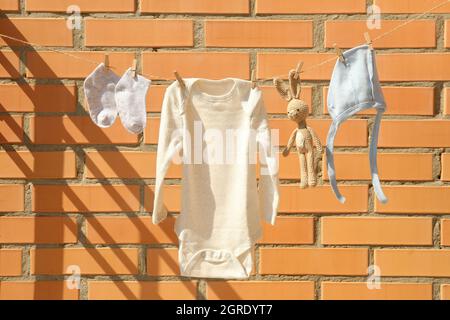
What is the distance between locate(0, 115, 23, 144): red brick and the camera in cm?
152

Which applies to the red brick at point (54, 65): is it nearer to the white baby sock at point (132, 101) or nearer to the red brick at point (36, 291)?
the white baby sock at point (132, 101)

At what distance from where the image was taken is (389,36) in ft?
4.90

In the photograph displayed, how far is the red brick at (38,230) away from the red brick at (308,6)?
82cm

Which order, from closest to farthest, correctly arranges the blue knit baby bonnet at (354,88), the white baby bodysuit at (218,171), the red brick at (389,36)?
the blue knit baby bonnet at (354,88)
the white baby bodysuit at (218,171)
the red brick at (389,36)

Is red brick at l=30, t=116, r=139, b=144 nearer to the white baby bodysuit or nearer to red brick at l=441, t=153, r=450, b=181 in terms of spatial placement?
the white baby bodysuit

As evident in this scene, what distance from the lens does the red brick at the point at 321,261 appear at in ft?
5.03

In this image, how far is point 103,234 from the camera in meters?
1.54

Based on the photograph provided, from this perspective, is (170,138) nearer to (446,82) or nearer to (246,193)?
(246,193)

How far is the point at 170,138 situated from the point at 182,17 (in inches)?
16.5

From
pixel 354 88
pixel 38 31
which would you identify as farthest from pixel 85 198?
pixel 354 88

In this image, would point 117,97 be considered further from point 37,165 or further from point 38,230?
point 38,230

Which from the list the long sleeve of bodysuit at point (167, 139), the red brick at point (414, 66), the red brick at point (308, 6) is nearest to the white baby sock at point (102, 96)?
the long sleeve of bodysuit at point (167, 139)

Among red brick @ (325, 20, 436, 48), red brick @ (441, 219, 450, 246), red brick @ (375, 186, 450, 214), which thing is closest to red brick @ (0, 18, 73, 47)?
red brick @ (325, 20, 436, 48)
